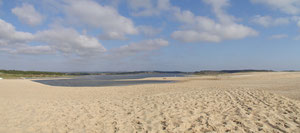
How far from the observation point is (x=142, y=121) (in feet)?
19.1

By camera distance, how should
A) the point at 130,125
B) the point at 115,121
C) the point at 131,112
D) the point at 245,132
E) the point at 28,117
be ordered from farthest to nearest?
1. the point at 131,112
2. the point at 28,117
3. the point at 115,121
4. the point at 130,125
5. the point at 245,132

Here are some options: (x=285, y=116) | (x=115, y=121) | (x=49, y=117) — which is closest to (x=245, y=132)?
(x=285, y=116)

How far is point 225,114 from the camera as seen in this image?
20.7 feet

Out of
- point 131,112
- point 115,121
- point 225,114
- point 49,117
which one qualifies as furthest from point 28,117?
point 225,114

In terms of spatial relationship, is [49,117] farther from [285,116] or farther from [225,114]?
[285,116]

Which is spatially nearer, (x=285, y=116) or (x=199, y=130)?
(x=199, y=130)

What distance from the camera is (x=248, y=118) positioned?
18.8ft

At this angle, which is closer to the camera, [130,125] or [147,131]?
[147,131]

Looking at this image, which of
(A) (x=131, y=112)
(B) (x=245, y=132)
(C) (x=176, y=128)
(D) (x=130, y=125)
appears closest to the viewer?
(B) (x=245, y=132)

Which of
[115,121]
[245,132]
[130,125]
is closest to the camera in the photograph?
[245,132]

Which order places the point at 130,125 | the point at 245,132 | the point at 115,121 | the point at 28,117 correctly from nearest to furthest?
the point at 245,132 → the point at 130,125 → the point at 115,121 → the point at 28,117

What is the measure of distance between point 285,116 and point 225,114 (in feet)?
6.12

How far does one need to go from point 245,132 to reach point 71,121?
5443mm

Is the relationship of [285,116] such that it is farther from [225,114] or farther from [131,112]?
[131,112]
